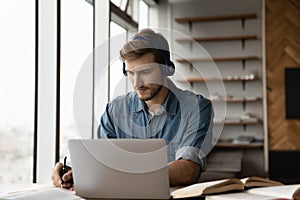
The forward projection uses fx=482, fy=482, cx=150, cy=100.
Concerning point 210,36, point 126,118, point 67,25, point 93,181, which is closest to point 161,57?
point 126,118

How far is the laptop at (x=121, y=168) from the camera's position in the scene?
135cm

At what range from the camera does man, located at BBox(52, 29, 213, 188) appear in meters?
1.79

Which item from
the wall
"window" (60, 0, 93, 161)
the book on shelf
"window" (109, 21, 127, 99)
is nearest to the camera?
the book on shelf

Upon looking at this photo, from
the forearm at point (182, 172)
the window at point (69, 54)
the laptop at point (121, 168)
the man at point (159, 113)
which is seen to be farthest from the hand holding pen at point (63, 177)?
the window at point (69, 54)

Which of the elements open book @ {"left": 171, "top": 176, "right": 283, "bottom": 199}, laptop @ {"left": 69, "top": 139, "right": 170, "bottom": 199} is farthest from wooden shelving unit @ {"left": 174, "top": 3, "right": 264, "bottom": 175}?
laptop @ {"left": 69, "top": 139, "right": 170, "bottom": 199}

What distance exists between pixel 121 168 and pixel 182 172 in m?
0.42

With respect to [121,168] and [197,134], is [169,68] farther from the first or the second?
[121,168]

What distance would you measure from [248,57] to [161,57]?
4774 mm

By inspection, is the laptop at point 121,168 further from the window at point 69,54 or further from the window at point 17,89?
the window at point 69,54

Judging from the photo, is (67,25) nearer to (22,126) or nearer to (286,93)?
(22,126)

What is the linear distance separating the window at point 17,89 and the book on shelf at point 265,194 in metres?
1.89

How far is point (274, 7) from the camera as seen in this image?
6.11 meters

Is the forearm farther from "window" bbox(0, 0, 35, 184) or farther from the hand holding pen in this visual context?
"window" bbox(0, 0, 35, 184)

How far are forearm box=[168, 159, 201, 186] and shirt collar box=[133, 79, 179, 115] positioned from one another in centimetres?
33
